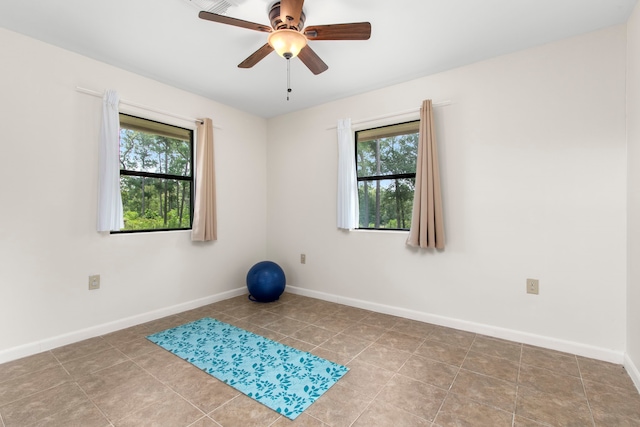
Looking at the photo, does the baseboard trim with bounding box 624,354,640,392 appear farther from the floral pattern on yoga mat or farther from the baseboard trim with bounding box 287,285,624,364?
the floral pattern on yoga mat

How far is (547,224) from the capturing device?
244 centimetres

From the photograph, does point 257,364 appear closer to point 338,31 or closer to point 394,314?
point 394,314

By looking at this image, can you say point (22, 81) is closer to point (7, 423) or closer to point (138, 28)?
point (138, 28)

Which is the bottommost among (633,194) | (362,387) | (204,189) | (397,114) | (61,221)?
(362,387)

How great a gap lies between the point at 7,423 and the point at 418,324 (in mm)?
3004

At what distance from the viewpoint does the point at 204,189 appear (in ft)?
11.1

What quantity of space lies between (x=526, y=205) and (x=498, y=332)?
115cm

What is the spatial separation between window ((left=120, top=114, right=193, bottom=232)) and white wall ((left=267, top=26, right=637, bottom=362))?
216 cm

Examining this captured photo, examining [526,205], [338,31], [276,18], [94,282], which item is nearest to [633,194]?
[526,205]

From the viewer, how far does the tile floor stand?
5.25ft

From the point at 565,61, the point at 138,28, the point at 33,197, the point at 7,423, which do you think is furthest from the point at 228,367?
the point at 565,61

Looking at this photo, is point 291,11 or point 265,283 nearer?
point 291,11

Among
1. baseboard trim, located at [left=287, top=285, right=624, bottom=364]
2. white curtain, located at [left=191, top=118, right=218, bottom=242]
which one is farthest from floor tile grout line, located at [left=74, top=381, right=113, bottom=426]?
baseboard trim, located at [left=287, top=285, right=624, bottom=364]

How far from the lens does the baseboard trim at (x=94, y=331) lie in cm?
225
